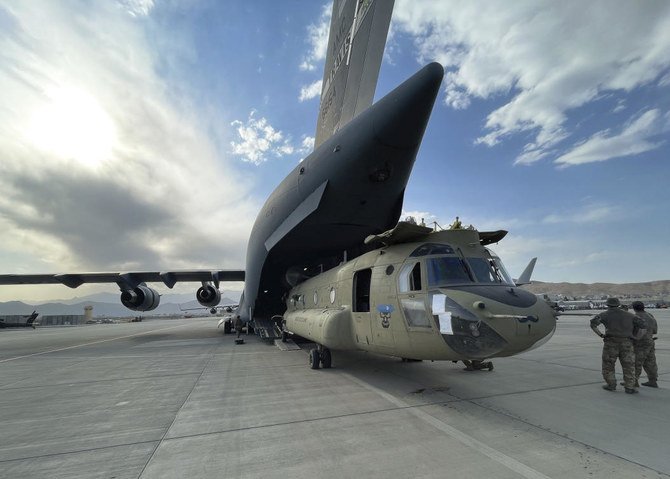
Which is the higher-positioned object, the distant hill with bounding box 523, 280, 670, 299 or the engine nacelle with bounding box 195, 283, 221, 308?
the distant hill with bounding box 523, 280, 670, 299

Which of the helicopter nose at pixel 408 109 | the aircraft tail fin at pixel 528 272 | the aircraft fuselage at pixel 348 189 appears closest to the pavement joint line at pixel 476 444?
the aircraft fuselage at pixel 348 189

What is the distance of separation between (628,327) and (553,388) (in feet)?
5.85

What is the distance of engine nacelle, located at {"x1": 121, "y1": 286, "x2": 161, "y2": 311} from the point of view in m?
20.8

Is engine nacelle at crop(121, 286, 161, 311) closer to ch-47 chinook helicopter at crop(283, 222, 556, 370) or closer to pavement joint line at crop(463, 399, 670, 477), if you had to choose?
ch-47 chinook helicopter at crop(283, 222, 556, 370)

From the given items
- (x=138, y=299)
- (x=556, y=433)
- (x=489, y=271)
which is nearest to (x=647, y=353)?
(x=489, y=271)

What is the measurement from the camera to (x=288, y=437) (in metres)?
4.16

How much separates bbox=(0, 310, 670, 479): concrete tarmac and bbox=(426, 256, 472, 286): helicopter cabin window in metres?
1.98

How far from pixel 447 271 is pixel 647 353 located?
4.73m

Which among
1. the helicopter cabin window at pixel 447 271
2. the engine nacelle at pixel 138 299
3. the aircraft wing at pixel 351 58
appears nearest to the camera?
the helicopter cabin window at pixel 447 271

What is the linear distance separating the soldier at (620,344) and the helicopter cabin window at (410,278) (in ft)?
12.8

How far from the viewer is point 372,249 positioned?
10078 mm

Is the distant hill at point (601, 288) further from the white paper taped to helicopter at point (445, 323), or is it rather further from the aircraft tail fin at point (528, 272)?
the white paper taped to helicopter at point (445, 323)

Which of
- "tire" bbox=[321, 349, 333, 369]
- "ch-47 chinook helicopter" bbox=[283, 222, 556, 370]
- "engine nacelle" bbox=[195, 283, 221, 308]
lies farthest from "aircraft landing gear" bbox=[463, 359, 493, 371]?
"engine nacelle" bbox=[195, 283, 221, 308]

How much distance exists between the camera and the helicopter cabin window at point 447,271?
5520 millimetres
